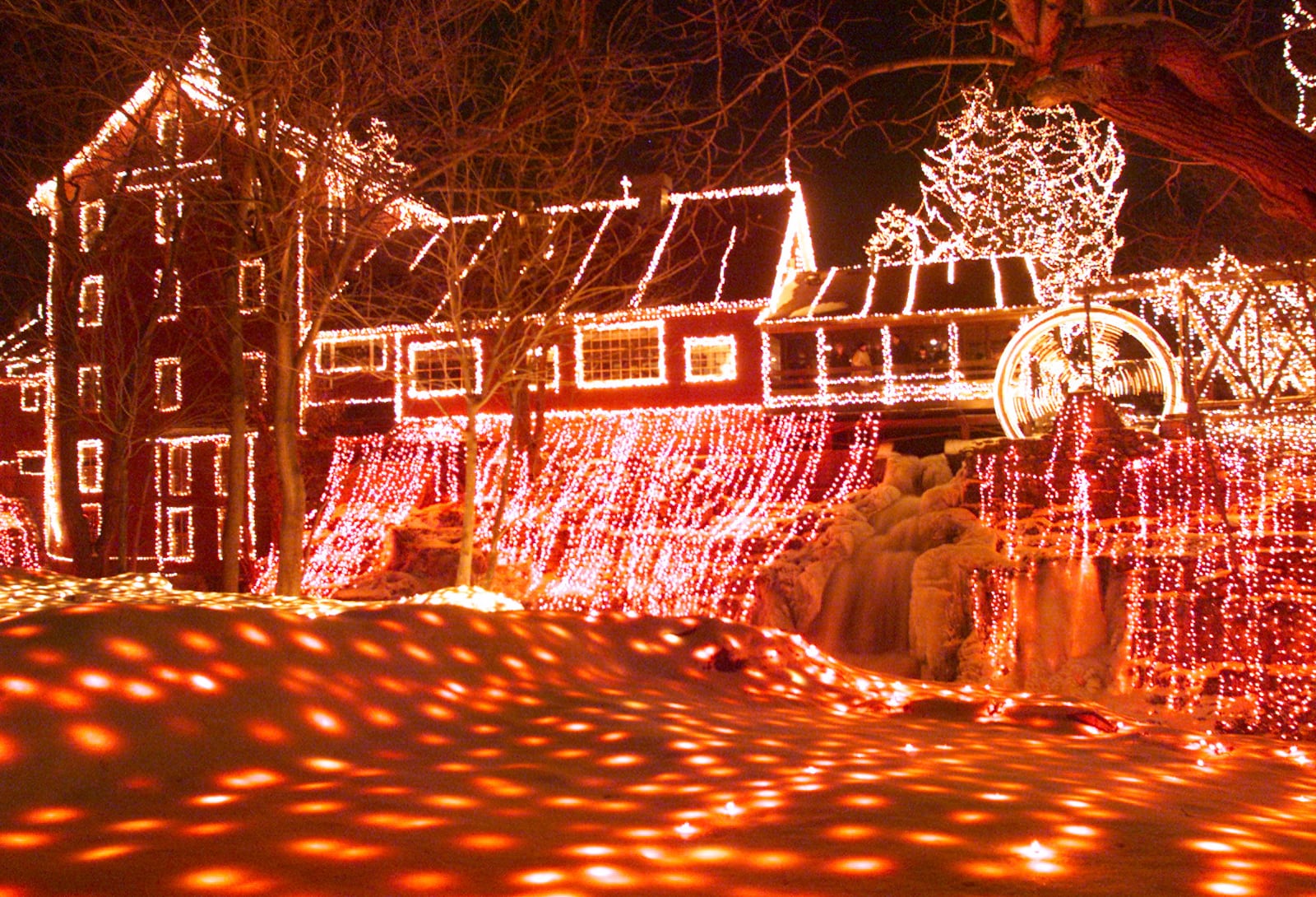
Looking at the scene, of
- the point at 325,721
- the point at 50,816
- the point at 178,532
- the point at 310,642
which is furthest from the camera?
the point at 178,532

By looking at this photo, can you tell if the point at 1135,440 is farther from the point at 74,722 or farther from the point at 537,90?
the point at 74,722

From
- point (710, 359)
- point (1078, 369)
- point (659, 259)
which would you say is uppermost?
point (659, 259)

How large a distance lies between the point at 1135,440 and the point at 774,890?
1670 centimetres

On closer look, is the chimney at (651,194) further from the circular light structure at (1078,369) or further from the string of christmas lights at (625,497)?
the circular light structure at (1078,369)

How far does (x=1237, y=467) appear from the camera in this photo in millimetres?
17141

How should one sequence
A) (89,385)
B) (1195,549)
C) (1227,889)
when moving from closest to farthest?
(1227,889) < (1195,549) < (89,385)

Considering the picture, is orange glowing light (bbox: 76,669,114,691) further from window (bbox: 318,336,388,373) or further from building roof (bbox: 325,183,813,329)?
window (bbox: 318,336,388,373)

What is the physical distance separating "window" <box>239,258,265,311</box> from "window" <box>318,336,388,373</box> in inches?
232

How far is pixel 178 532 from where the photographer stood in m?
29.1

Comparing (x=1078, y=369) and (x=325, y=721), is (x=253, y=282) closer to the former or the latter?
(x=325, y=721)

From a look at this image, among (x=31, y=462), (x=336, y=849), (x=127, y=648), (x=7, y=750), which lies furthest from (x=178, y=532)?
(x=336, y=849)

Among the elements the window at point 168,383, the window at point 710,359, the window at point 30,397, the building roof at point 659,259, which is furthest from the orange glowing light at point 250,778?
the window at point 30,397

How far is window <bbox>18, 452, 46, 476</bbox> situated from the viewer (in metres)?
31.6

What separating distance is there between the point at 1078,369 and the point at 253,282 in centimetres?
1507
